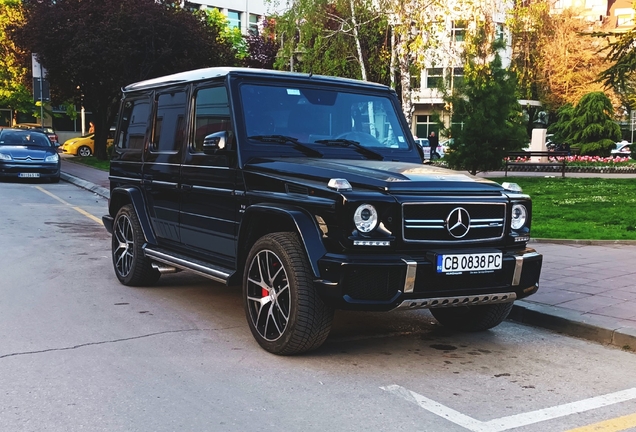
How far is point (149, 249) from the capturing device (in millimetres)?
7121

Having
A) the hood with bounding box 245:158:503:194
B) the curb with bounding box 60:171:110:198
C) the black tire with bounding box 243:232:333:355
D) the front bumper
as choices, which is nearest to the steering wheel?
the hood with bounding box 245:158:503:194

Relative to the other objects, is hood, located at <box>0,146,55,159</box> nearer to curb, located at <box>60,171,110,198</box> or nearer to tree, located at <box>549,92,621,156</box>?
curb, located at <box>60,171,110,198</box>

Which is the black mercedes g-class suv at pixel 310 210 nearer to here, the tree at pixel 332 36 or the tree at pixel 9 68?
the tree at pixel 332 36

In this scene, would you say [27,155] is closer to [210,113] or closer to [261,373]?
[210,113]

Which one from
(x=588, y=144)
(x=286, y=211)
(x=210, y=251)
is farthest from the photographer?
(x=588, y=144)

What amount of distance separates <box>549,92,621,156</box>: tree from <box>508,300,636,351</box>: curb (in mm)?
35604

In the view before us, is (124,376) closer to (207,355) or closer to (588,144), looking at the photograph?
(207,355)

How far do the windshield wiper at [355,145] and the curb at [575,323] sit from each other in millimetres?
1989

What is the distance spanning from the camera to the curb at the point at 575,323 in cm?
583

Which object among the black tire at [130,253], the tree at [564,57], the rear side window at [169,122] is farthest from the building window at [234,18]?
the rear side window at [169,122]

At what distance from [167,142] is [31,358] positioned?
8.70 feet

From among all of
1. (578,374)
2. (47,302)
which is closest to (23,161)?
(47,302)

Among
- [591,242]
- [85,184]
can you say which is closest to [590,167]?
[85,184]

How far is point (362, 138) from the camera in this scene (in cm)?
636
